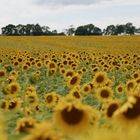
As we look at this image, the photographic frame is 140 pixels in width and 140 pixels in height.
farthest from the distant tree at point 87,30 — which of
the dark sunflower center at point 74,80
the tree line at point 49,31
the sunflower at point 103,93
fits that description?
A: the sunflower at point 103,93

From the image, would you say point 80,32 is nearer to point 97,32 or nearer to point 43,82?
point 97,32

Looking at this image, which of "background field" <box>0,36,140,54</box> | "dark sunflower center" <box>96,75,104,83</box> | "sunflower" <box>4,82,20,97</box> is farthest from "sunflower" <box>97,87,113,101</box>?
"background field" <box>0,36,140,54</box>

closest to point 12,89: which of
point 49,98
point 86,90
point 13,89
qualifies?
point 13,89

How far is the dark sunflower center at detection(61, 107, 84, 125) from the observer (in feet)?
9.45

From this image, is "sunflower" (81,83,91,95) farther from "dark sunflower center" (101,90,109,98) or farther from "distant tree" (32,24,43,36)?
"distant tree" (32,24,43,36)

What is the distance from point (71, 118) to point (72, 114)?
23 millimetres

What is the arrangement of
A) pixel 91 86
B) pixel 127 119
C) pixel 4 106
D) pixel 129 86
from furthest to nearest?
pixel 91 86
pixel 129 86
pixel 4 106
pixel 127 119

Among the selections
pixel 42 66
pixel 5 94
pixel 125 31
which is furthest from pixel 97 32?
pixel 5 94

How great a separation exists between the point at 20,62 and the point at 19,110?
7277 millimetres

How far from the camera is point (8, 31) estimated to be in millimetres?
81438

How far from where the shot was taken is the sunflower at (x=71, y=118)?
2869 millimetres

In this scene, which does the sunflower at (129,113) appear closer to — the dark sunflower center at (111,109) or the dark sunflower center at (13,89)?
the dark sunflower center at (111,109)

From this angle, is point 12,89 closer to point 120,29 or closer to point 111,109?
point 111,109

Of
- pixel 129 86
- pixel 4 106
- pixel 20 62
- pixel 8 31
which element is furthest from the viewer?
pixel 8 31
